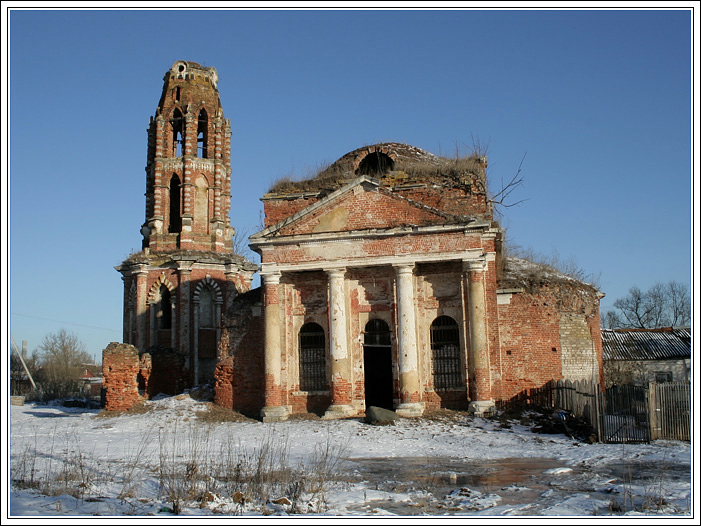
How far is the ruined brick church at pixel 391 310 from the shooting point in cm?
1894

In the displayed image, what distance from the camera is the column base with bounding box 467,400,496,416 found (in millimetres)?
18031

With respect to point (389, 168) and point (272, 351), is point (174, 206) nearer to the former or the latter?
point (389, 168)

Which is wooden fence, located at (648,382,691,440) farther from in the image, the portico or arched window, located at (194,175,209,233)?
arched window, located at (194,175,209,233)

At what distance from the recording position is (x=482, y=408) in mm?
18094

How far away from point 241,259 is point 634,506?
24.9 m

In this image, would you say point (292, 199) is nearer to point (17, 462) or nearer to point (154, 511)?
point (17, 462)

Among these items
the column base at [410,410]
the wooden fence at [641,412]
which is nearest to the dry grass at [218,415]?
the column base at [410,410]

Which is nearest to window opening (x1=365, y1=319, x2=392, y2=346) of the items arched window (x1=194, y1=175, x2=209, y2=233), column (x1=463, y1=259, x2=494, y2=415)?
column (x1=463, y1=259, x2=494, y2=415)

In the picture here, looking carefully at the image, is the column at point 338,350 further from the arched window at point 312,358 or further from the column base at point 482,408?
the column base at point 482,408

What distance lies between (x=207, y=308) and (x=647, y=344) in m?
24.6

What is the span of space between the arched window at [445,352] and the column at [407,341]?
0.84m

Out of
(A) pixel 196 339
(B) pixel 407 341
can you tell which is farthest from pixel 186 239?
(B) pixel 407 341

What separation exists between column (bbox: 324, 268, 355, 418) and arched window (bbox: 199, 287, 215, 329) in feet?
39.0

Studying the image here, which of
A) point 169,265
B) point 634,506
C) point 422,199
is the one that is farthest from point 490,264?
point 169,265
